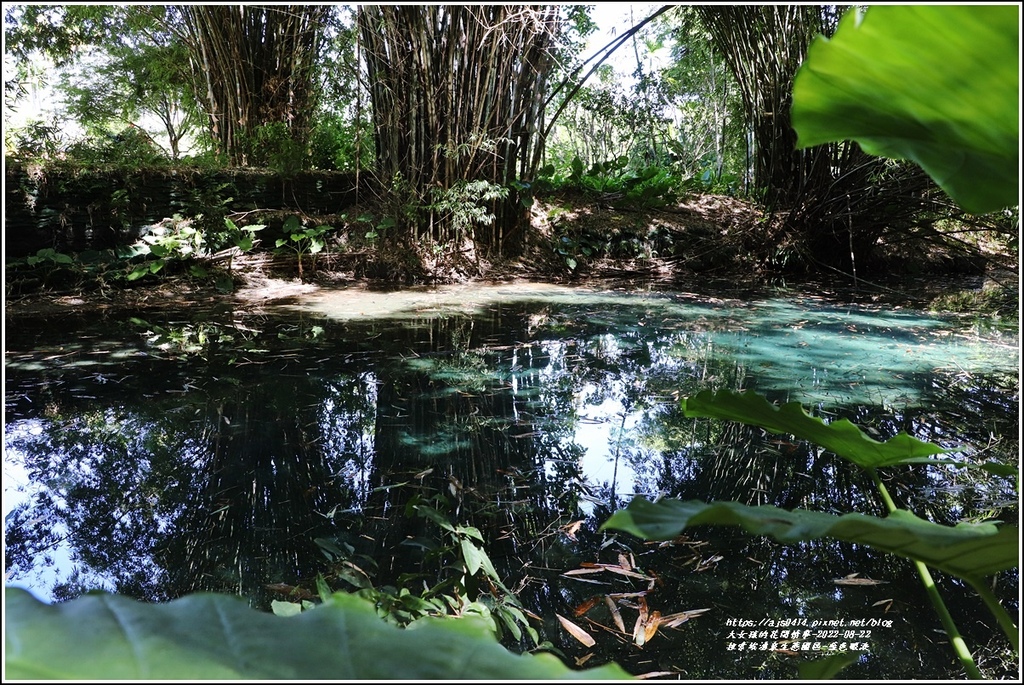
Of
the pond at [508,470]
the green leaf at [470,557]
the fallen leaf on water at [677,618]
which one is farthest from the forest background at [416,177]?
the green leaf at [470,557]

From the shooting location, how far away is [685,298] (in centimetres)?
428

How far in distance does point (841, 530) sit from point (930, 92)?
0.96 ft

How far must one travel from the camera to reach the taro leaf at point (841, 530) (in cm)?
37

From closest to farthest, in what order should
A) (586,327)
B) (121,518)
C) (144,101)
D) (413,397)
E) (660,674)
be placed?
(660,674) < (121,518) < (413,397) < (586,327) < (144,101)

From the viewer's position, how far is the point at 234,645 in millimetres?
277

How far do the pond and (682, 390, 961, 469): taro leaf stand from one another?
1.39 feet

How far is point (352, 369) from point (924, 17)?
7.21ft

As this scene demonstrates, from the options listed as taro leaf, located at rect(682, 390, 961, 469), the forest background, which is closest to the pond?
taro leaf, located at rect(682, 390, 961, 469)

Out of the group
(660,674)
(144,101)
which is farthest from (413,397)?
(144,101)

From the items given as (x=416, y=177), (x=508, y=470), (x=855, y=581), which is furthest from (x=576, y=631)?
(x=416, y=177)

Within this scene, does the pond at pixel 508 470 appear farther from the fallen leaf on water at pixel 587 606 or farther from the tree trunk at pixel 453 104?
the tree trunk at pixel 453 104

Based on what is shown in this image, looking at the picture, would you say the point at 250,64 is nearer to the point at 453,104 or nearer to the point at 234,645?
the point at 453,104

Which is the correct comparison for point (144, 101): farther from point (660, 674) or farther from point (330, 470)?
point (660, 674)

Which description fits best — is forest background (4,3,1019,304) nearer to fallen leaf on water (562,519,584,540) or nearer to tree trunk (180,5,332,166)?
tree trunk (180,5,332,166)
